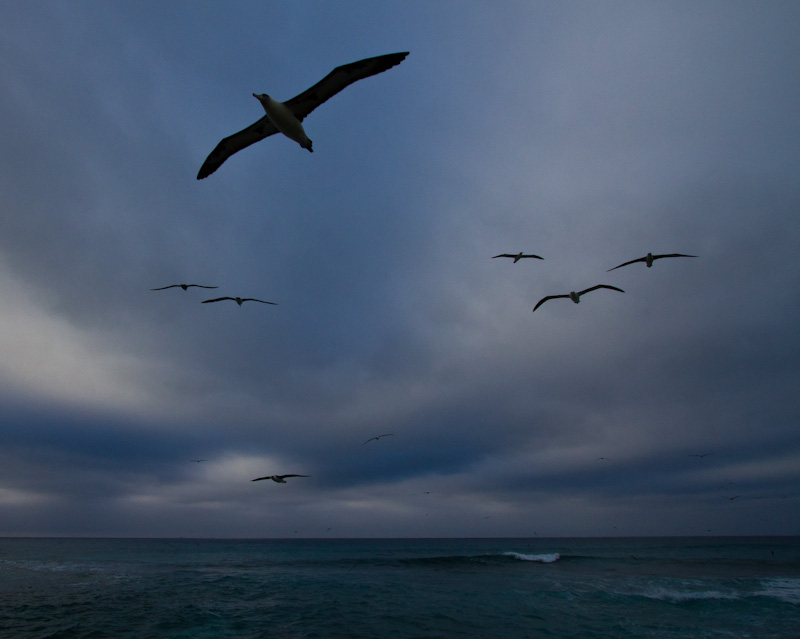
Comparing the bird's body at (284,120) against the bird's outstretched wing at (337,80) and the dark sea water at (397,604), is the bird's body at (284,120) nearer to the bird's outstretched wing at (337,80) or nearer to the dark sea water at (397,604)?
the bird's outstretched wing at (337,80)

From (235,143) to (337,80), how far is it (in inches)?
143

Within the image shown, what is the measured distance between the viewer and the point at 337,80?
10203mm

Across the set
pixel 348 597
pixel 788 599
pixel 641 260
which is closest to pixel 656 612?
pixel 788 599

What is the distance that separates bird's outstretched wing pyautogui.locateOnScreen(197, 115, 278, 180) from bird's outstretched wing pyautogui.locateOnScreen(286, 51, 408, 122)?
99cm

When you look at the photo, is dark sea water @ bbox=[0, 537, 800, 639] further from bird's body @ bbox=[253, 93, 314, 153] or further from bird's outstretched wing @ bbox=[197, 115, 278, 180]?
bird's body @ bbox=[253, 93, 314, 153]

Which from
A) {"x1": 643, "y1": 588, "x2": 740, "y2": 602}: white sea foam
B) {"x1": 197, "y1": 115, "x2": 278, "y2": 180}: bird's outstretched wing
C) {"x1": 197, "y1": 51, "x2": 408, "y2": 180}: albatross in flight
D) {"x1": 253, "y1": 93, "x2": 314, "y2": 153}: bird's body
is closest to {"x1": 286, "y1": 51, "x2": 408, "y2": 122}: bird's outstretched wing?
{"x1": 197, "y1": 51, "x2": 408, "y2": 180}: albatross in flight

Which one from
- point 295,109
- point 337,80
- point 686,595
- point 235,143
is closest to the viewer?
point 337,80

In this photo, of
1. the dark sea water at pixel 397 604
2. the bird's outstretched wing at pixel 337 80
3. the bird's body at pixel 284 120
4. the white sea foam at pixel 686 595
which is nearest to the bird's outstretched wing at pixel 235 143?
the bird's body at pixel 284 120

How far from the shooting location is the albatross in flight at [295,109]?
9.62 meters

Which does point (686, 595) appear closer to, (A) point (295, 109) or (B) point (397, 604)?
(B) point (397, 604)

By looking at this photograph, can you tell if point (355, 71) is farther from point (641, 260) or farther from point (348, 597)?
point (348, 597)

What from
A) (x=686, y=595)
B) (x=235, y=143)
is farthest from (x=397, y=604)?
(x=235, y=143)

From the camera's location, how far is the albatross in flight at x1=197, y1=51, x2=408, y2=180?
9.62m

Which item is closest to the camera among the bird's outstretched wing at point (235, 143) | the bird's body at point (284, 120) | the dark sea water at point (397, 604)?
the bird's body at point (284, 120)
